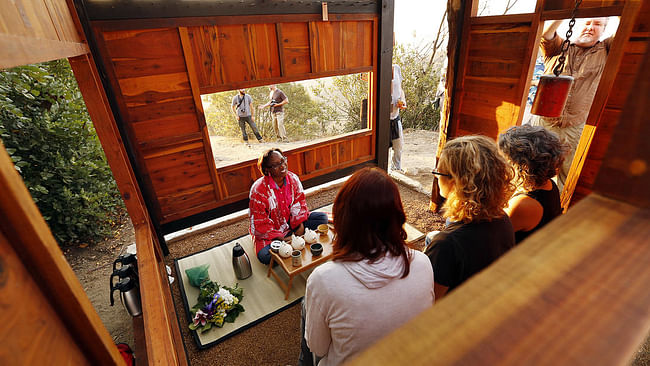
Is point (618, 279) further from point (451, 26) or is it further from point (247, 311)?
point (451, 26)

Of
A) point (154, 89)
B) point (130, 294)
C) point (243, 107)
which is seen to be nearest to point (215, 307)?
point (130, 294)

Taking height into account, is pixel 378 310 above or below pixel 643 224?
below

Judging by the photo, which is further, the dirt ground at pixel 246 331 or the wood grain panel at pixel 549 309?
the dirt ground at pixel 246 331

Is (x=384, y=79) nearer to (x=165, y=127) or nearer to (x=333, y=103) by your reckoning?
(x=165, y=127)

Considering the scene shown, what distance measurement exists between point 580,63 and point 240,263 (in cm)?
456

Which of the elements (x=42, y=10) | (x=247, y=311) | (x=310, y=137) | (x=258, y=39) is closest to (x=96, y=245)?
(x=247, y=311)

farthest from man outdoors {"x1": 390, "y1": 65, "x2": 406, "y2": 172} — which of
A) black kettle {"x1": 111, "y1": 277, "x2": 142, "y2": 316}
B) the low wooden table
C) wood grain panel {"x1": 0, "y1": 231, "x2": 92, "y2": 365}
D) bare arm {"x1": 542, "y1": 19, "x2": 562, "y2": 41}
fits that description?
wood grain panel {"x1": 0, "y1": 231, "x2": 92, "y2": 365}

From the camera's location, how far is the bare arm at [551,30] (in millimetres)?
3185

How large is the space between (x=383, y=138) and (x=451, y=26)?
2186 millimetres

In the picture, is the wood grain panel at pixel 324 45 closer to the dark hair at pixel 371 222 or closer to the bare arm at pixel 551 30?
the bare arm at pixel 551 30

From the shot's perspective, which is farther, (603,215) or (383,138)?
(383,138)

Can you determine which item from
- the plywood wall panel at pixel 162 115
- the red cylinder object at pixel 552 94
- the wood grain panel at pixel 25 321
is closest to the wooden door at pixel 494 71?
the red cylinder object at pixel 552 94

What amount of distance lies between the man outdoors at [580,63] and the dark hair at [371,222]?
329cm

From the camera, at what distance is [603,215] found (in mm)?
333
